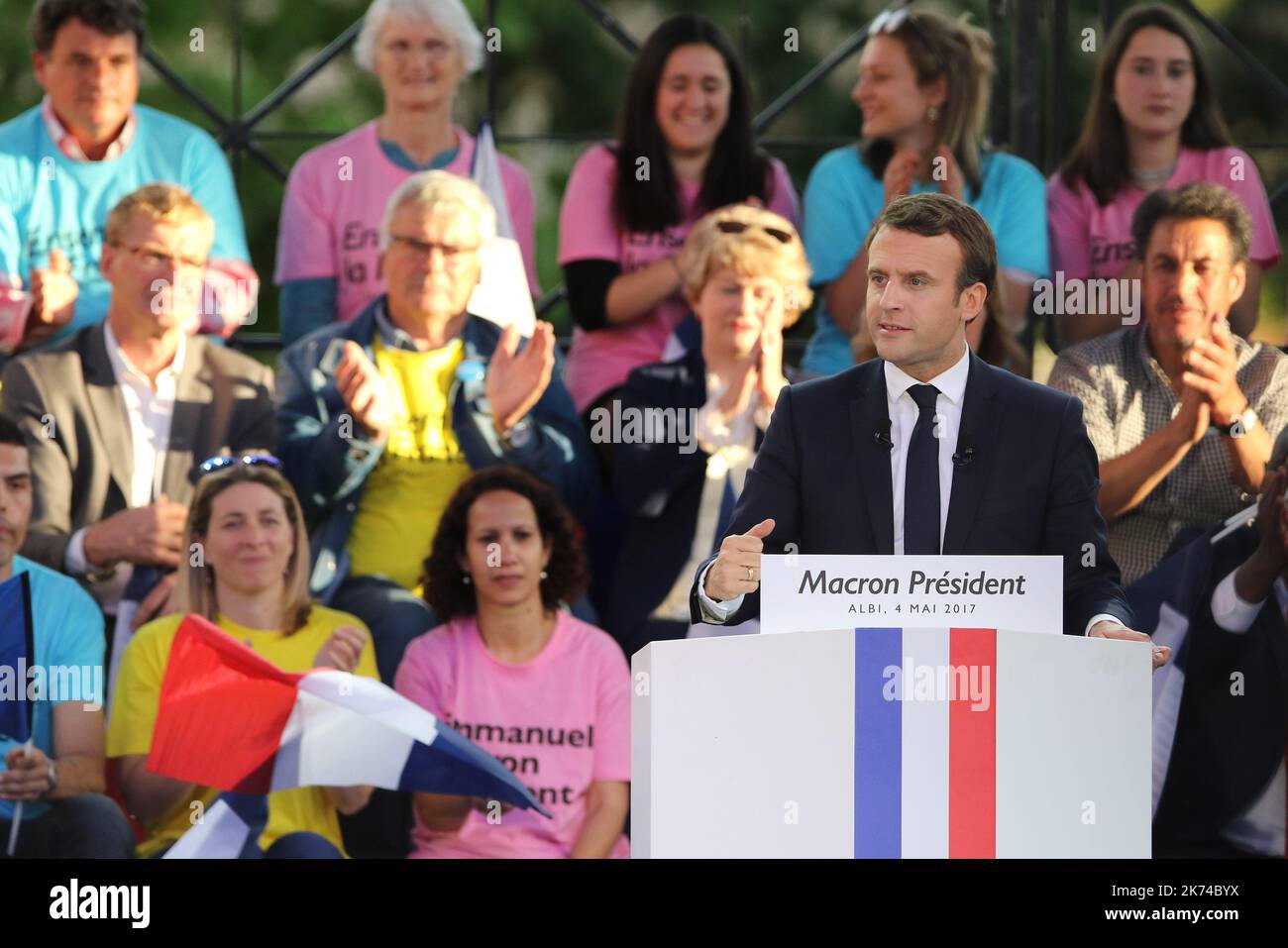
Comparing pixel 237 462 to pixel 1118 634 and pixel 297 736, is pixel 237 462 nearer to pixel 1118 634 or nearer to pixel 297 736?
pixel 297 736

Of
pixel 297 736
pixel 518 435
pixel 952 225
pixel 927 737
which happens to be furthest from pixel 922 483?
pixel 297 736

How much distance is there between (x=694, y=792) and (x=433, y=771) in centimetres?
178

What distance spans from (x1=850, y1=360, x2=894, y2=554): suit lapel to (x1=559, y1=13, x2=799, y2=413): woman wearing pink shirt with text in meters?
1.83

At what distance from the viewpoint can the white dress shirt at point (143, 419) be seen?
499 cm

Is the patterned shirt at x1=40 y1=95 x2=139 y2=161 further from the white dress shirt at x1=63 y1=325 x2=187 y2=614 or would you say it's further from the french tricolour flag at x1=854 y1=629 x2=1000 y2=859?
the french tricolour flag at x1=854 y1=629 x2=1000 y2=859

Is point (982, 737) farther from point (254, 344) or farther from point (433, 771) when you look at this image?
point (254, 344)

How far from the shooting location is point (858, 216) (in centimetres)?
526

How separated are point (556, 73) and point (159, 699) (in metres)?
3.32

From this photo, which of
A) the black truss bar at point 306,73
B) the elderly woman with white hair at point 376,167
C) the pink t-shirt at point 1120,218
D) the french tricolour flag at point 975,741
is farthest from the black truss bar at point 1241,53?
the french tricolour flag at point 975,741

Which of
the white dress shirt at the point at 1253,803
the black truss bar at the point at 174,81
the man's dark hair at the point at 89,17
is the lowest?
the white dress shirt at the point at 1253,803

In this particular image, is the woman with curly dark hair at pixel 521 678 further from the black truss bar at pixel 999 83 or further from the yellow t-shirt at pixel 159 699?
the black truss bar at pixel 999 83

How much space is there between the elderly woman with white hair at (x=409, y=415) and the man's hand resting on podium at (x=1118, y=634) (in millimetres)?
2154

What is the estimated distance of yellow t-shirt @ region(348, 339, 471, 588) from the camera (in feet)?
16.6

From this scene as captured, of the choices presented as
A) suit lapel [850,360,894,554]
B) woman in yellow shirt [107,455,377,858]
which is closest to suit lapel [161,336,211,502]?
woman in yellow shirt [107,455,377,858]
